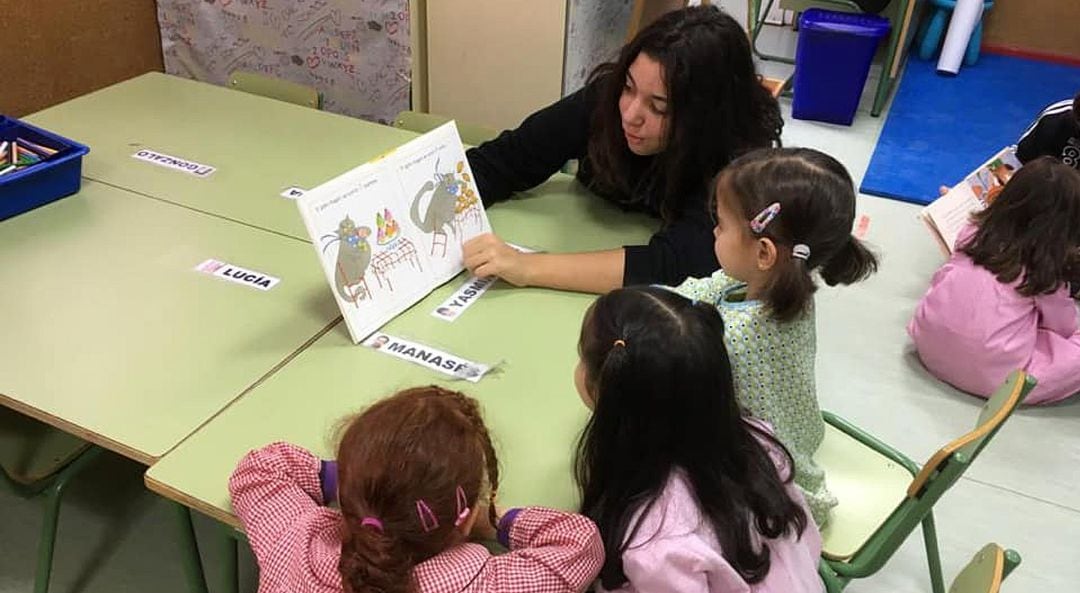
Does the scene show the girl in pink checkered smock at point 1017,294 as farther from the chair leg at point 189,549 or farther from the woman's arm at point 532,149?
the chair leg at point 189,549

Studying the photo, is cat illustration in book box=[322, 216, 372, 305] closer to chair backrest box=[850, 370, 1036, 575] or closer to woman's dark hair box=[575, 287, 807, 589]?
woman's dark hair box=[575, 287, 807, 589]

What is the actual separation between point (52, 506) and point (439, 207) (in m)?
0.88

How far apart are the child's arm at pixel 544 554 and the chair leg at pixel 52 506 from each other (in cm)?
86

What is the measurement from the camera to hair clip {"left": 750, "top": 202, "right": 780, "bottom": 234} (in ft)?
4.11

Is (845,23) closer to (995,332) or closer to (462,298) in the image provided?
(995,332)

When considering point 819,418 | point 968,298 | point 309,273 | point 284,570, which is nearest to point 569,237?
point 309,273

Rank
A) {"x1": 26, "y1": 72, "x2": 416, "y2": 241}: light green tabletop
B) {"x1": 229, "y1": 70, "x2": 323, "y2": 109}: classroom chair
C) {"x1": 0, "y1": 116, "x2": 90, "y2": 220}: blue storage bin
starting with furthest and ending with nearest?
1. {"x1": 229, "y1": 70, "x2": 323, "y2": 109}: classroom chair
2. {"x1": 26, "y1": 72, "x2": 416, "y2": 241}: light green tabletop
3. {"x1": 0, "y1": 116, "x2": 90, "y2": 220}: blue storage bin

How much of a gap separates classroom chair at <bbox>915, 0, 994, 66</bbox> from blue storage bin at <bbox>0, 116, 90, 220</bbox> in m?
4.89

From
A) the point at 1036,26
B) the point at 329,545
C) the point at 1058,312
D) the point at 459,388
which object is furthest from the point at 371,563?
the point at 1036,26

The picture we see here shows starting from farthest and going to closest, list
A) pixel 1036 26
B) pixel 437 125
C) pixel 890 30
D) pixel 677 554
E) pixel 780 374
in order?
1. pixel 1036 26
2. pixel 890 30
3. pixel 437 125
4. pixel 780 374
5. pixel 677 554

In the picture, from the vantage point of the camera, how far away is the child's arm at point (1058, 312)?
7.95 ft

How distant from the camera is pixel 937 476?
121 cm

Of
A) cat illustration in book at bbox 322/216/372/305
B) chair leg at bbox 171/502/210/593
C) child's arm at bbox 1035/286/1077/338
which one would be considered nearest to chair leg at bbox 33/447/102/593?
chair leg at bbox 171/502/210/593

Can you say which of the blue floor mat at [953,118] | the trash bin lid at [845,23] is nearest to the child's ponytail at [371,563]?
the blue floor mat at [953,118]
